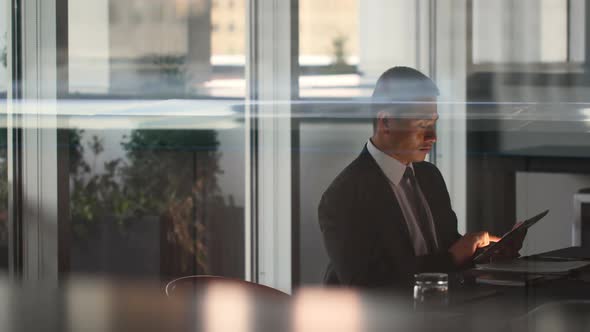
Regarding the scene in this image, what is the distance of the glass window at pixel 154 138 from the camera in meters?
1.43

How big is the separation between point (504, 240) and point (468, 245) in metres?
0.06

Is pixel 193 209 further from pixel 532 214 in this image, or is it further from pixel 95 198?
pixel 532 214

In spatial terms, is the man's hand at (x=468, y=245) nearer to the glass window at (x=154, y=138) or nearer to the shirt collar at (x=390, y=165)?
the shirt collar at (x=390, y=165)

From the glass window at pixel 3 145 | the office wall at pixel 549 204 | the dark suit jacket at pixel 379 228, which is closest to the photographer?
the office wall at pixel 549 204

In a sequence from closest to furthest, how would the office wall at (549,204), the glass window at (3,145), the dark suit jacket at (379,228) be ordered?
the office wall at (549,204) < the dark suit jacket at (379,228) < the glass window at (3,145)

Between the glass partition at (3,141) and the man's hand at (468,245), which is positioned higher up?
the glass partition at (3,141)

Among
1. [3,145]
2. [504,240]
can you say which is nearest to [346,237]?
[504,240]

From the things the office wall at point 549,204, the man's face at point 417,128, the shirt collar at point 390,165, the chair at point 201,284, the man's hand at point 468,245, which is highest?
the man's face at point 417,128

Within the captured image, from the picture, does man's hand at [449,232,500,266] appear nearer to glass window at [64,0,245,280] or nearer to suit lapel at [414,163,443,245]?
suit lapel at [414,163,443,245]

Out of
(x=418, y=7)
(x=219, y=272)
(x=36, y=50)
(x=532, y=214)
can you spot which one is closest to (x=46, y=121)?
(x=36, y=50)

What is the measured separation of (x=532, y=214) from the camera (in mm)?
1314

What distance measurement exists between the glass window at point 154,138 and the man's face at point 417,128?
27cm

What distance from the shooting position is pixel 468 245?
53.7 inches

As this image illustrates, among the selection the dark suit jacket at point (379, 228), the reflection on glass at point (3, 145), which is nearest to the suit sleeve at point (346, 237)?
the dark suit jacket at point (379, 228)
